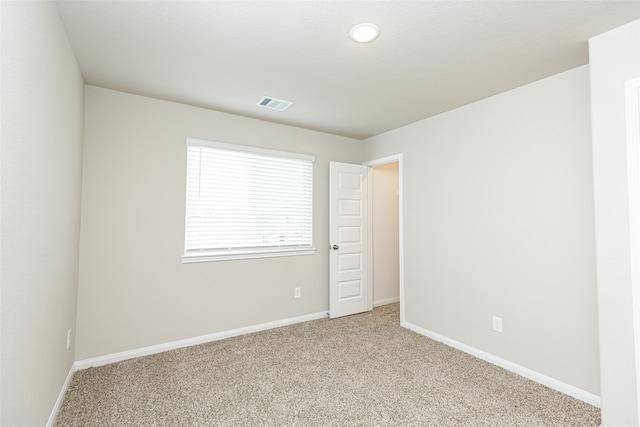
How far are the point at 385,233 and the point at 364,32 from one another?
10.9ft

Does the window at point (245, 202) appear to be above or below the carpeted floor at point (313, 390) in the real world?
above

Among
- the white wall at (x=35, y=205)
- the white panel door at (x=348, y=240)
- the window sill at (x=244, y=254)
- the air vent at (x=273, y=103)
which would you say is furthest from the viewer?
the white panel door at (x=348, y=240)

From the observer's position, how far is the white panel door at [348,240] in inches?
157

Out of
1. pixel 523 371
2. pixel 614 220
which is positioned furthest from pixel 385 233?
pixel 614 220

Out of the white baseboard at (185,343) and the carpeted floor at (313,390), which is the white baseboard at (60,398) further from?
the white baseboard at (185,343)

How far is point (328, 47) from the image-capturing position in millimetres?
2057

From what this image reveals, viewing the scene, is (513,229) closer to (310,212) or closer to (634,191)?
(634,191)

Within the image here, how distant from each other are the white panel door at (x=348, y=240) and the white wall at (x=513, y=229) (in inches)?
30.4

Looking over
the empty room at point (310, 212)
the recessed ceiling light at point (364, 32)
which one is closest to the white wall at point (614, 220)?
the empty room at point (310, 212)

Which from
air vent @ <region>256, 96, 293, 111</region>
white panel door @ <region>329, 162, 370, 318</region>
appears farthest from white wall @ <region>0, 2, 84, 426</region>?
white panel door @ <region>329, 162, 370, 318</region>

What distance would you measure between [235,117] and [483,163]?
268cm

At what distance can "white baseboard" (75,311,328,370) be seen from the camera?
263 cm

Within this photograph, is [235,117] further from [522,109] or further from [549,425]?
[549,425]

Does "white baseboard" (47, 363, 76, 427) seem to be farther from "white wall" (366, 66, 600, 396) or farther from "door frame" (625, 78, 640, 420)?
"door frame" (625, 78, 640, 420)
